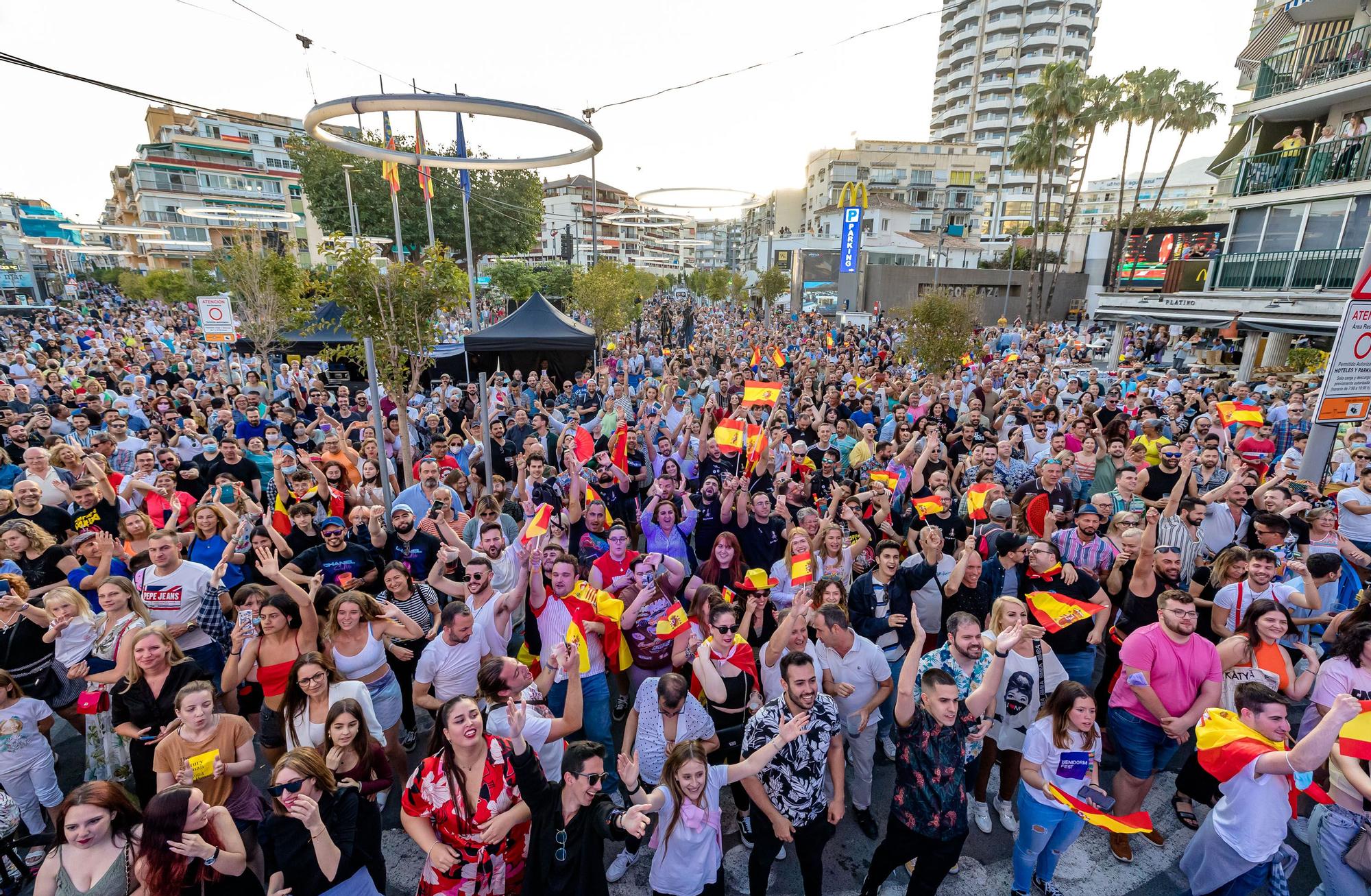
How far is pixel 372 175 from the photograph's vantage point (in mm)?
39031

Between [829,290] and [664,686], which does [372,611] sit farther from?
[829,290]

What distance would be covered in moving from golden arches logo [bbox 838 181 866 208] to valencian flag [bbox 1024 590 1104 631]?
4294 cm

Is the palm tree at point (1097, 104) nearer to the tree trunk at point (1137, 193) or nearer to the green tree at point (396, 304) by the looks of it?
the tree trunk at point (1137, 193)

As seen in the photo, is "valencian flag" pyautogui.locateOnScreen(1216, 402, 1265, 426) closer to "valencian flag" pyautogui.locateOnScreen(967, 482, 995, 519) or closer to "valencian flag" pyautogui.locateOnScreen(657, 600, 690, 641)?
"valencian flag" pyautogui.locateOnScreen(967, 482, 995, 519)

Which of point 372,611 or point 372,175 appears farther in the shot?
point 372,175

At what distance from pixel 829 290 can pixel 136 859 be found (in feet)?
188

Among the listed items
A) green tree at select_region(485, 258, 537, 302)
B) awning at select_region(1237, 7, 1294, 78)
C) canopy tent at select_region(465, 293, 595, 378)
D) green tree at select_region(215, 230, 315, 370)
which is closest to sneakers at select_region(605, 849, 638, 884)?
canopy tent at select_region(465, 293, 595, 378)

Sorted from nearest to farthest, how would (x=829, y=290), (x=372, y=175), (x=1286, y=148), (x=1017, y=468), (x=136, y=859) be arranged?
(x=136, y=859) → (x=1017, y=468) → (x=1286, y=148) → (x=372, y=175) → (x=829, y=290)

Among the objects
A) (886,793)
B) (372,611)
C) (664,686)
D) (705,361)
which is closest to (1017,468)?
(886,793)

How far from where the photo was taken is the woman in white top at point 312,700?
3498mm

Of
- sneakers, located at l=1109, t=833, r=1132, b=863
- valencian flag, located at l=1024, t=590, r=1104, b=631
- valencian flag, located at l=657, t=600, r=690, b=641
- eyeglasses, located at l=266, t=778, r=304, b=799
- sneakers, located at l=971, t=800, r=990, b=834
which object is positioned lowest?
sneakers, located at l=971, t=800, r=990, b=834

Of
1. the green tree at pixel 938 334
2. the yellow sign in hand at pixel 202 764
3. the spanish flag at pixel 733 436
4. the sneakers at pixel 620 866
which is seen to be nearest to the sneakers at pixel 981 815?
the sneakers at pixel 620 866

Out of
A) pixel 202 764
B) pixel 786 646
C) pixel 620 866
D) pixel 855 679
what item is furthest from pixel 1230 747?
pixel 202 764

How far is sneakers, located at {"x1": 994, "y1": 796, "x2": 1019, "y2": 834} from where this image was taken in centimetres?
419
